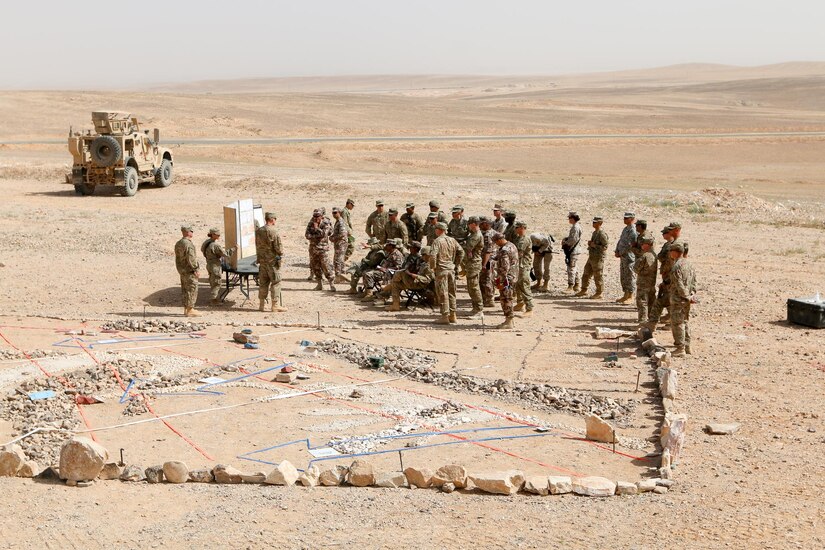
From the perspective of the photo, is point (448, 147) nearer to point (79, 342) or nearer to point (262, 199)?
point (262, 199)

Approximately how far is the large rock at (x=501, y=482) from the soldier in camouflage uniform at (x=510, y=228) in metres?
8.66

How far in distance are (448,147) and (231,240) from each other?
34644 mm

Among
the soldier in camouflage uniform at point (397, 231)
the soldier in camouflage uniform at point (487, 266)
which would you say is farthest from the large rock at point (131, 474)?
the soldier in camouflage uniform at point (397, 231)

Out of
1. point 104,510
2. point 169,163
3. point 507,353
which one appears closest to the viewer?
point 104,510

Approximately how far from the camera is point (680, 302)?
13930mm

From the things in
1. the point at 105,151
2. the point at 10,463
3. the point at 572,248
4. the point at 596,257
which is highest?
the point at 105,151

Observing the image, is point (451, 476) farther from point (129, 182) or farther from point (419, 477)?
point (129, 182)

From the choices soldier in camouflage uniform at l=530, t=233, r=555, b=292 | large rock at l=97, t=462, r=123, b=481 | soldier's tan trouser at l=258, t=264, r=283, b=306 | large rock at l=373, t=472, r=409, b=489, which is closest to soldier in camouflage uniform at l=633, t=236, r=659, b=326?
soldier in camouflage uniform at l=530, t=233, r=555, b=292

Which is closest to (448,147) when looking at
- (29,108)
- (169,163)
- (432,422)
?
(169,163)

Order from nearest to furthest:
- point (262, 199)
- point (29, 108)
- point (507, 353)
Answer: point (507, 353), point (262, 199), point (29, 108)

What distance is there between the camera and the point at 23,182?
34.7m

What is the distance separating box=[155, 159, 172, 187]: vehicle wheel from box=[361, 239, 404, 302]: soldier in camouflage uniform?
1755cm

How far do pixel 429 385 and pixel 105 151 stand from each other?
835 inches

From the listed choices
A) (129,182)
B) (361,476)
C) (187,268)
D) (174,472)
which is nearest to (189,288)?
(187,268)
